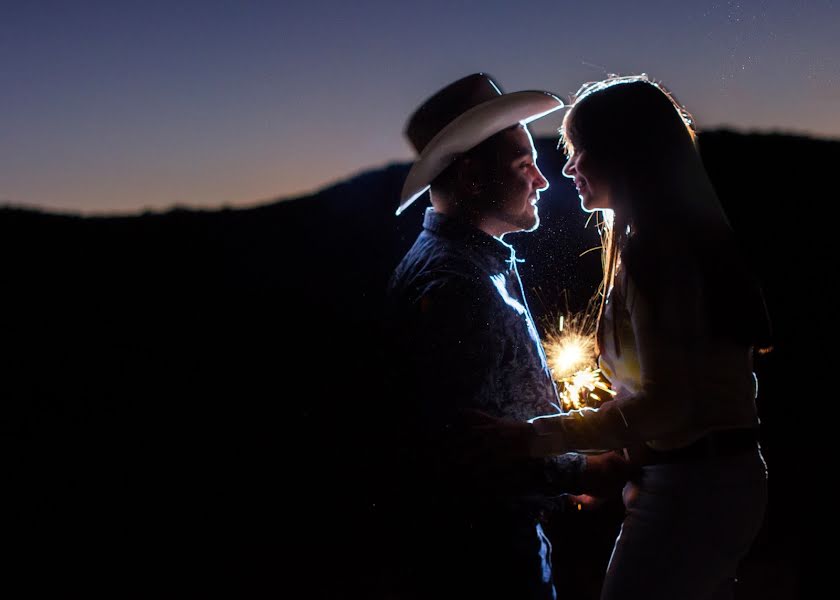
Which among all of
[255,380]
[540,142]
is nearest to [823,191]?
[540,142]

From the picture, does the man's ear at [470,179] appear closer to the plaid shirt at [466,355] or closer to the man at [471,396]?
the man at [471,396]

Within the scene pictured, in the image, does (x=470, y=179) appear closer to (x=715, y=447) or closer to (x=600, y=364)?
(x=600, y=364)

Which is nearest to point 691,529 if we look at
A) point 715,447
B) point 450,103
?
point 715,447

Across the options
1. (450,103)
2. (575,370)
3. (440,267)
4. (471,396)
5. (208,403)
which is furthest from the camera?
(208,403)

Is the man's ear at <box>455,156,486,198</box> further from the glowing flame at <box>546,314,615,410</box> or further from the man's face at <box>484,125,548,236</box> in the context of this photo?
the glowing flame at <box>546,314,615,410</box>

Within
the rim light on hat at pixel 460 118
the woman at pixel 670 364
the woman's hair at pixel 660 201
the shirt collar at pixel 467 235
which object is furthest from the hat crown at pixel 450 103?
the woman at pixel 670 364

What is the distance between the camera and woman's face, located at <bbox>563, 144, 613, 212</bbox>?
2098 millimetres

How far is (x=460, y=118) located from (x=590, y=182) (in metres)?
0.86

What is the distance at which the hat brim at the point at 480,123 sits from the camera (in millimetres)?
2711

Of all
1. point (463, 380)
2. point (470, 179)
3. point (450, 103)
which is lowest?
point (463, 380)

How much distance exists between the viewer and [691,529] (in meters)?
1.90

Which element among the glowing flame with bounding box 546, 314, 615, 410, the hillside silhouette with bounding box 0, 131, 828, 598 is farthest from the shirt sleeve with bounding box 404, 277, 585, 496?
the hillside silhouette with bounding box 0, 131, 828, 598

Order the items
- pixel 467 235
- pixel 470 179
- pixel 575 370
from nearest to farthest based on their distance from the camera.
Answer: pixel 467 235
pixel 470 179
pixel 575 370

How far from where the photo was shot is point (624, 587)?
1931mm
